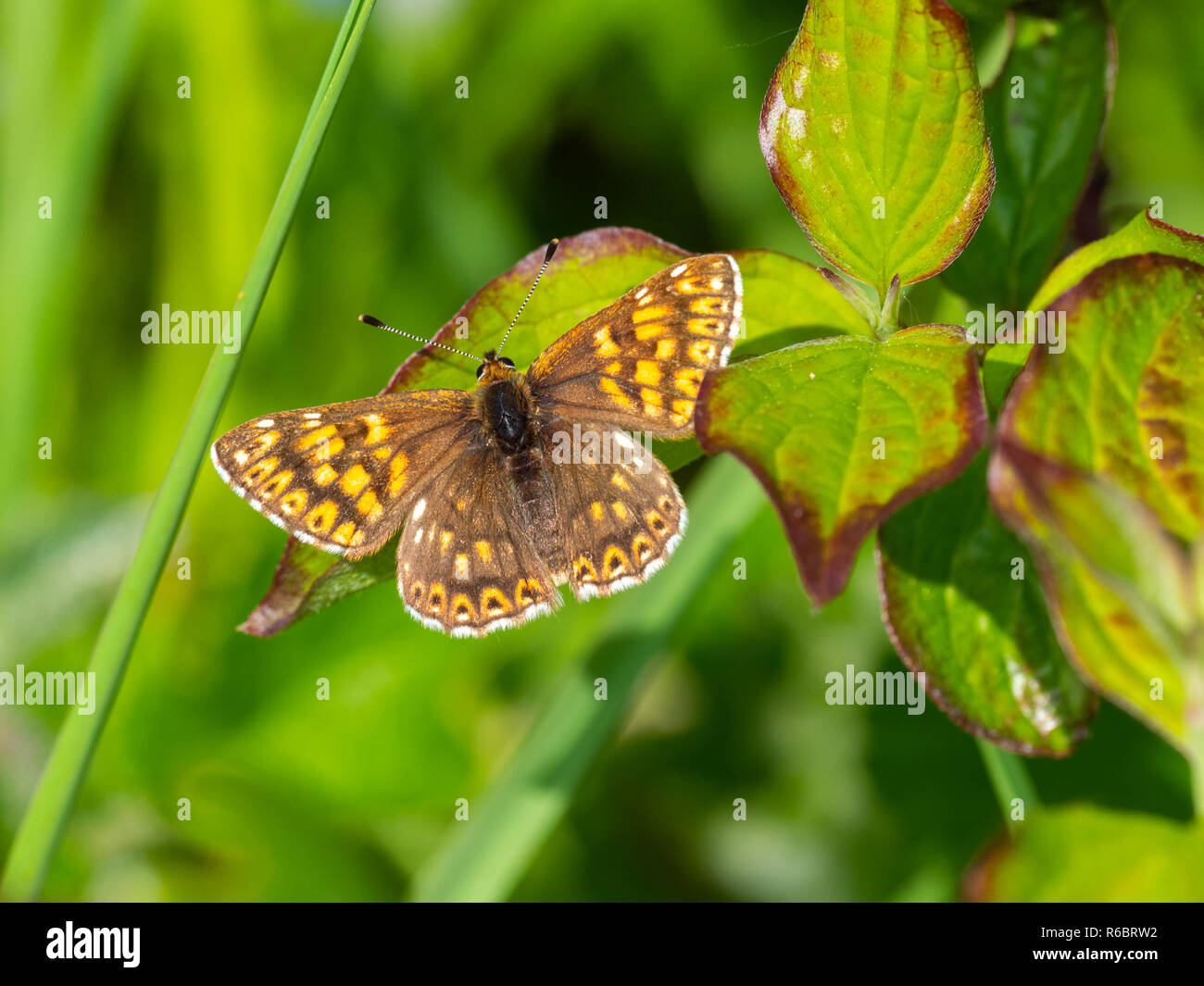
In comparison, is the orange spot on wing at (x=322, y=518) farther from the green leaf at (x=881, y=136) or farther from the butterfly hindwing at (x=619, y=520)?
the green leaf at (x=881, y=136)

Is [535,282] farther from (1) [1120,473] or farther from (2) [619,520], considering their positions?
(1) [1120,473]

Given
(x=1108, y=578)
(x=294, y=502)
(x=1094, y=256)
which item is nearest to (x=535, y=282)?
(x=294, y=502)

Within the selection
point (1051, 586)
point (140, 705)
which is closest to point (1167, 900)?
point (1051, 586)

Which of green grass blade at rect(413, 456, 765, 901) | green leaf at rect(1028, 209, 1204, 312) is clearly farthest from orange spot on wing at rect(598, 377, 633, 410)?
green leaf at rect(1028, 209, 1204, 312)

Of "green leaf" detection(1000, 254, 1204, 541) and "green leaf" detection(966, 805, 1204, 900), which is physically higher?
"green leaf" detection(1000, 254, 1204, 541)

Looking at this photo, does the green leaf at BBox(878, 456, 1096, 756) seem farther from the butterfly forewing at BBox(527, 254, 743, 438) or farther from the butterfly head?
the butterfly head

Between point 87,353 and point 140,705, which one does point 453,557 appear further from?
point 87,353

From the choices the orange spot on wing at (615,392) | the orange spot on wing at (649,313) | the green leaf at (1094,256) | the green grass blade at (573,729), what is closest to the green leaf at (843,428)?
the green leaf at (1094,256)
